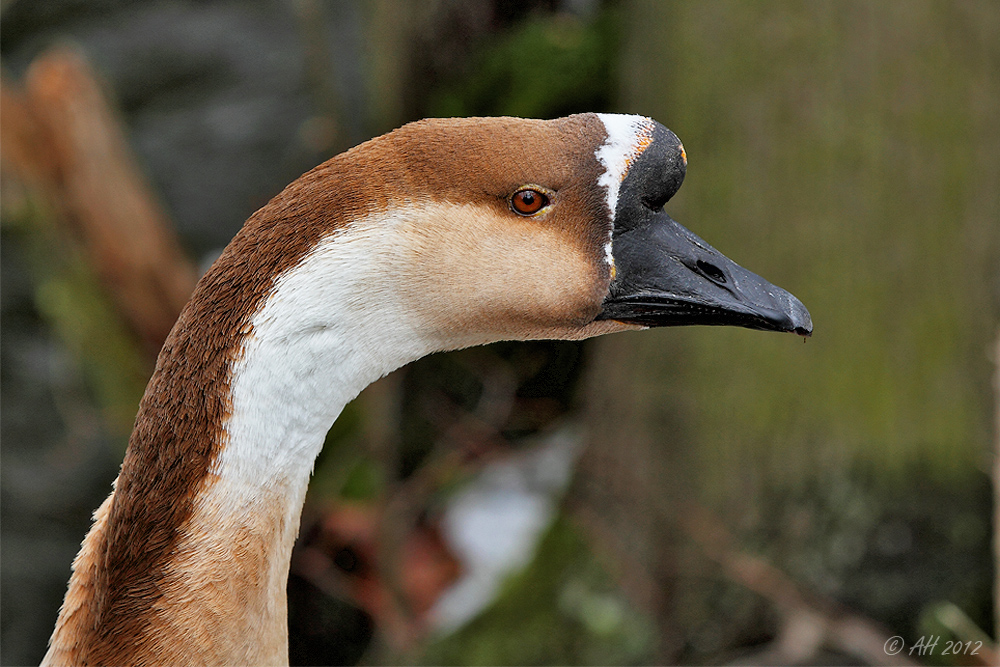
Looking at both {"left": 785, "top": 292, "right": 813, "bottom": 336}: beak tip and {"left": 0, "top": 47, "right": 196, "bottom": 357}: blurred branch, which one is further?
{"left": 0, "top": 47, "right": 196, "bottom": 357}: blurred branch

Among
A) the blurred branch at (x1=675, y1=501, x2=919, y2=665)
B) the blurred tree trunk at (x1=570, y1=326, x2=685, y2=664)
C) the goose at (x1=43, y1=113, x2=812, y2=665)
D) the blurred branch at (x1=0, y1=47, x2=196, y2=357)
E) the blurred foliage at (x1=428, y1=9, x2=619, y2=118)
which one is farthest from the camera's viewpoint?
the blurred foliage at (x1=428, y1=9, x2=619, y2=118)

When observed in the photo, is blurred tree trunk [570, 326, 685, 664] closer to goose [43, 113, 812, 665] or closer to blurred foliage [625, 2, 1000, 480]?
blurred foliage [625, 2, 1000, 480]

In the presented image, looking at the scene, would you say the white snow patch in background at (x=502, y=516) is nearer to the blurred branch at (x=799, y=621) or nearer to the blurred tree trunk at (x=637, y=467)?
the blurred tree trunk at (x=637, y=467)

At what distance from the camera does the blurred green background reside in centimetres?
306

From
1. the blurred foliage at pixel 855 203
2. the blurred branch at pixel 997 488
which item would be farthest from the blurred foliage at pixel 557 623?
the blurred branch at pixel 997 488

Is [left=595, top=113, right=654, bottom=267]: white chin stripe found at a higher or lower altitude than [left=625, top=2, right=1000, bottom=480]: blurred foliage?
higher

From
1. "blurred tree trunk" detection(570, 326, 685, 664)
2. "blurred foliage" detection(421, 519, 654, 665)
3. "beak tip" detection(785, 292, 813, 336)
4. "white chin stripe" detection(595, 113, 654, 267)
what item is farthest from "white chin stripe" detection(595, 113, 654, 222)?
"blurred foliage" detection(421, 519, 654, 665)

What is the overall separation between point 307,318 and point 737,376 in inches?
89.8

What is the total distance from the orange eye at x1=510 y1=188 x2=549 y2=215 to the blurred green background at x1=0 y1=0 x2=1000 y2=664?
6.01 ft

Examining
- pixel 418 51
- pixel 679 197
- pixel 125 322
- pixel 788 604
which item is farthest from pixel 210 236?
pixel 788 604

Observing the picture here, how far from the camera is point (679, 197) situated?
3.41 m

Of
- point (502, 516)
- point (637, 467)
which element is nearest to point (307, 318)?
point (637, 467)

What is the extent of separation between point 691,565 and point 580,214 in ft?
7.55

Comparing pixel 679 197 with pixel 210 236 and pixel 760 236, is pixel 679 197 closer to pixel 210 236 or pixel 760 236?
pixel 760 236
